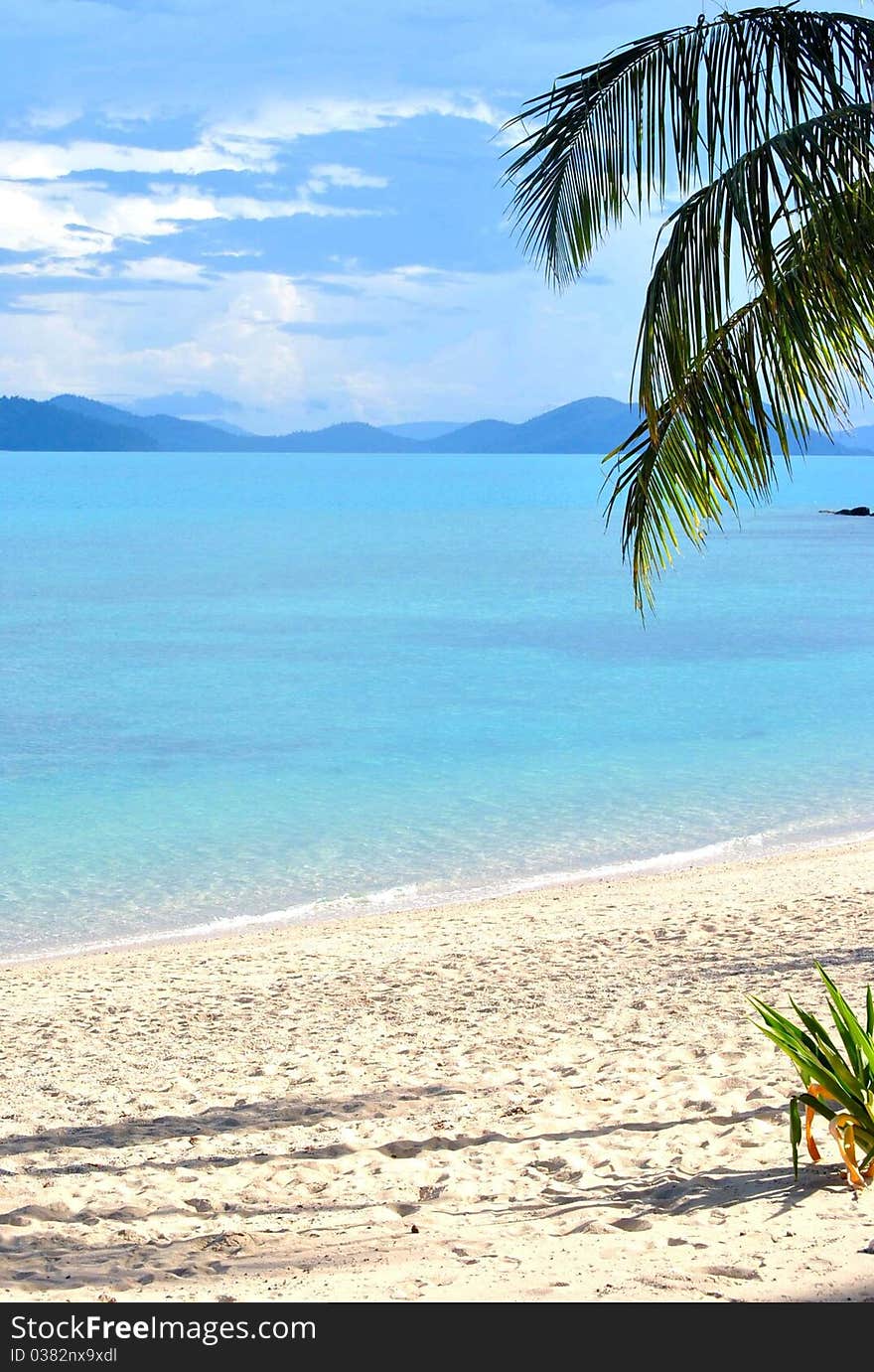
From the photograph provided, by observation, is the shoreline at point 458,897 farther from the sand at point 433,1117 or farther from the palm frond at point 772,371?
the palm frond at point 772,371

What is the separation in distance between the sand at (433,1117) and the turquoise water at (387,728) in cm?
290

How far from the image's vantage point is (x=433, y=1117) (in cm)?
622

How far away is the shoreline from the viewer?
11453 mm

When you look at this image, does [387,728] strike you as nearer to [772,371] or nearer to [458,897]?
[458,897]

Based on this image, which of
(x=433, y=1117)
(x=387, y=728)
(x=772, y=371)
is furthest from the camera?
(x=387, y=728)

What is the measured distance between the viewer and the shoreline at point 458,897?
11453mm

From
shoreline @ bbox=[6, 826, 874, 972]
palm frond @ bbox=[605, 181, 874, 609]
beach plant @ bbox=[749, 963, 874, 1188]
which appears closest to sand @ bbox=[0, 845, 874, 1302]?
beach plant @ bbox=[749, 963, 874, 1188]

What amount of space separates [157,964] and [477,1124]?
4.73 metres

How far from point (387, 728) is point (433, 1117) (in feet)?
55.4

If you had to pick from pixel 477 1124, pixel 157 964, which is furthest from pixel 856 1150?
pixel 157 964

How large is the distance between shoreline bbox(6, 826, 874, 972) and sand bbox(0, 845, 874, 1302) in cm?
49

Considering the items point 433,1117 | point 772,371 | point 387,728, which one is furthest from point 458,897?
point 387,728

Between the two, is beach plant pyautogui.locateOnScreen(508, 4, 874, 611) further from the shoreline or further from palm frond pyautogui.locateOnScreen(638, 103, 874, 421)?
the shoreline

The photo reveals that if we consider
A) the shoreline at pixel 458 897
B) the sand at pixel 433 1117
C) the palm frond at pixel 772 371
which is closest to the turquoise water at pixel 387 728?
the shoreline at pixel 458 897
